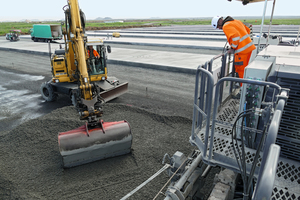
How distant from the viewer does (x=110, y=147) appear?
499 centimetres

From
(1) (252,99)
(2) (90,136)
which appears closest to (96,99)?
(2) (90,136)

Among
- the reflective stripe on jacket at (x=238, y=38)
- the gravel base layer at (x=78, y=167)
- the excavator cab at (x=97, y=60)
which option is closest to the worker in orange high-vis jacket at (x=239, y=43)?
the reflective stripe on jacket at (x=238, y=38)

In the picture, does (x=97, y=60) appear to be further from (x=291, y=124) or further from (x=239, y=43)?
(x=291, y=124)

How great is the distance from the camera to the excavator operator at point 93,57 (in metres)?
8.19

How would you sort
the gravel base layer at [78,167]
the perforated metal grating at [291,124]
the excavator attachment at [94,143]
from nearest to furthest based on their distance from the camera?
the perforated metal grating at [291,124] → the gravel base layer at [78,167] → the excavator attachment at [94,143]

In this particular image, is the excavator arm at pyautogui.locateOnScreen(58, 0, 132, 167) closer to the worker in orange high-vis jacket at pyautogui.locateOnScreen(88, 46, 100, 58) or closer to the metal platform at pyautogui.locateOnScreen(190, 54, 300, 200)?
the metal platform at pyautogui.locateOnScreen(190, 54, 300, 200)

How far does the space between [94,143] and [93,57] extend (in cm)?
437

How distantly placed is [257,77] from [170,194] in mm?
1805

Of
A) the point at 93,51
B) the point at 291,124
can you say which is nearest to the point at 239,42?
the point at 291,124

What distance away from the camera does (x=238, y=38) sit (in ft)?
16.5

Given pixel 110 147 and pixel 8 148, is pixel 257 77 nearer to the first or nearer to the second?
pixel 110 147

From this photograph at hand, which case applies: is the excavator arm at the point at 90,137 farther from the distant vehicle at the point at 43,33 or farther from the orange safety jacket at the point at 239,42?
the distant vehicle at the point at 43,33

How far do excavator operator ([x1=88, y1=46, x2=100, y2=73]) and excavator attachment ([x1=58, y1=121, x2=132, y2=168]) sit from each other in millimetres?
3829

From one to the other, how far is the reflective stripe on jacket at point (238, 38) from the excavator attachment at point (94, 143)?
10.1 ft
